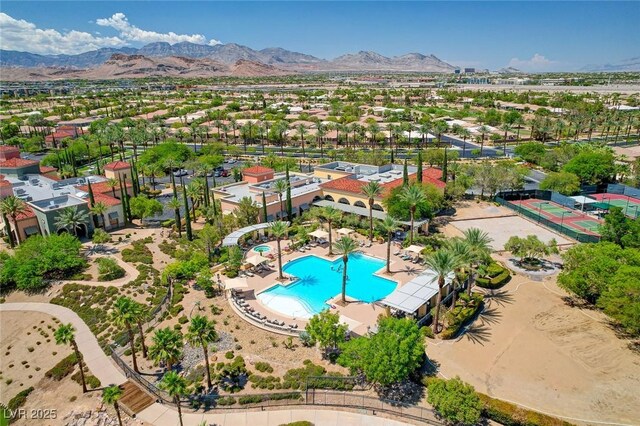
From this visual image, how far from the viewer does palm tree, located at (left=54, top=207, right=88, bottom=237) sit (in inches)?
2228

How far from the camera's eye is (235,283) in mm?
44875

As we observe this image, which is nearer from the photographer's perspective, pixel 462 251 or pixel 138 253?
pixel 462 251

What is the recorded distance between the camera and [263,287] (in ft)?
153

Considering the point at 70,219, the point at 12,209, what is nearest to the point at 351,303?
the point at 70,219

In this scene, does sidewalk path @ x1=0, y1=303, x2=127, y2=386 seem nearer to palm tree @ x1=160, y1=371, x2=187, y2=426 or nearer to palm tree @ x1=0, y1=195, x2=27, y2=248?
palm tree @ x1=160, y1=371, x2=187, y2=426

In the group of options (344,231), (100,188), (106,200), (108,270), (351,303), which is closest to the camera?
(351,303)

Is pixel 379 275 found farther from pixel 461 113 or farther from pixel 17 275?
pixel 461 113

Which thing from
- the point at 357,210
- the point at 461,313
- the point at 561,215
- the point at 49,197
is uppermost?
the point at 49,197

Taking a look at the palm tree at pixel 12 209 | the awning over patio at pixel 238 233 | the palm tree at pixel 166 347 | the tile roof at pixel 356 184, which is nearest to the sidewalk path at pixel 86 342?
the palm tree at pixel 166 347

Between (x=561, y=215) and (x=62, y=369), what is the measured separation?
68303 mm

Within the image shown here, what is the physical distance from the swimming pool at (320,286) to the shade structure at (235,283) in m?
2.09

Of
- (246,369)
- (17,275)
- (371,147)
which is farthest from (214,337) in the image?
(371,147)

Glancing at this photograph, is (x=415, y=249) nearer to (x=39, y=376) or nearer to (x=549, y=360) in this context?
(x=549, y=360)

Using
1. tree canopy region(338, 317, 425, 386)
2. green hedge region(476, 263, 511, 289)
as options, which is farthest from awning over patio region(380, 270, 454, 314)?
tree canopy region(338, 317, 425, 386)
